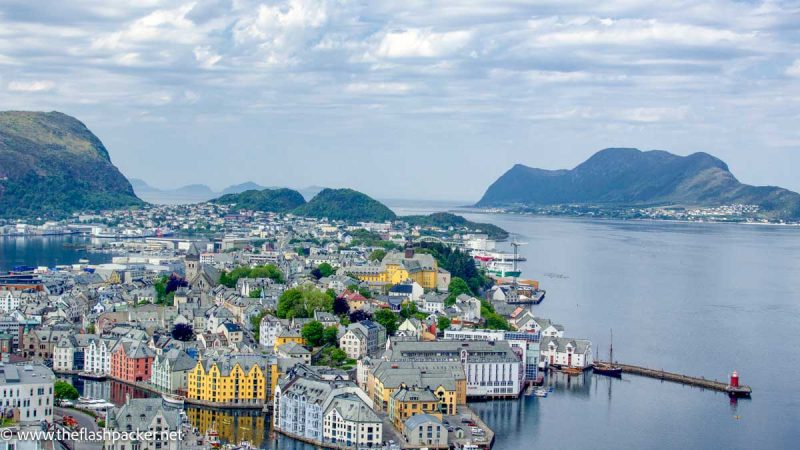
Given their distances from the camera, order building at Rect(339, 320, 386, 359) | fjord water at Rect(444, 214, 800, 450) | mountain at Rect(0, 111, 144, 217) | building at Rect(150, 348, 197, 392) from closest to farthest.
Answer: fjord water at Rect(444, 214, 800, 450) → building at Rect(150, 348, 197, 392) → building at Rect(339, 320, 386, 359) → mountain at Rect(0, 111, 144, 217)

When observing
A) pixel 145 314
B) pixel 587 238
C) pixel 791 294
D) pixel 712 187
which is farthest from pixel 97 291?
pixel 712 187

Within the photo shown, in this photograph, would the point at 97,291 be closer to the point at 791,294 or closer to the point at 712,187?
the point at 791,294

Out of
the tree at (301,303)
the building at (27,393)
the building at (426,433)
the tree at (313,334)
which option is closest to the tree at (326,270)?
the tree at (301,303)

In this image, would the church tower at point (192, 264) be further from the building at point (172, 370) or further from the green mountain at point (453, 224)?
the green mountain at point (453, 224)

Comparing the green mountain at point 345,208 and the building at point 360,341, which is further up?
the green mountain at point 345,208

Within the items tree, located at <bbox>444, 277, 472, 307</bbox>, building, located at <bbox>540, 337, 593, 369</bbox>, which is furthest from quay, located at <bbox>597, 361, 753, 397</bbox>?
tree, located at <bbox>444, 277, 472, 307</bbox>

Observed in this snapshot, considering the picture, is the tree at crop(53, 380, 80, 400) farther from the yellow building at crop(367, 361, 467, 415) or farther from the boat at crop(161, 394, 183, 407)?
the yellow building at crop(367, 361, 467, 415)
